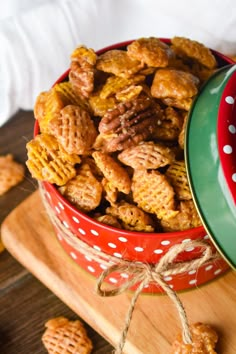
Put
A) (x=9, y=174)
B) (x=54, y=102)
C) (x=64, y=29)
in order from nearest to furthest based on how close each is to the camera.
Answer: (x=54, y=102), (x=9, y=174), (x=64, y=29)

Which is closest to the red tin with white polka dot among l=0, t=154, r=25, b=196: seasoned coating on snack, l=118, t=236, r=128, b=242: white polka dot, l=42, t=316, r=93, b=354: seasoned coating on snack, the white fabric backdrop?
l=118, t=236, r=128, b=242: white polka dot

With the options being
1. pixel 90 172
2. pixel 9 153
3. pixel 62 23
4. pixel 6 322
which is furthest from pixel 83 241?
pixel 62 23

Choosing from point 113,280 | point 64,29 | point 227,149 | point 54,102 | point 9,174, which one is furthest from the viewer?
point 64,29

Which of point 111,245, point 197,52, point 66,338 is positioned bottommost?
point 66,338

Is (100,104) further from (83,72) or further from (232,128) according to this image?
(232,128)

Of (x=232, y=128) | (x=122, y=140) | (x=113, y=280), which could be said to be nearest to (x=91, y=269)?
(x=113, y=280)

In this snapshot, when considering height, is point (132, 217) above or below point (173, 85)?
below

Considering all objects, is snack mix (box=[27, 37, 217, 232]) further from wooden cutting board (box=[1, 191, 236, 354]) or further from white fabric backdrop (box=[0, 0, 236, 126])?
white fabric backdrop (box=[0, 0, 236, 126])
